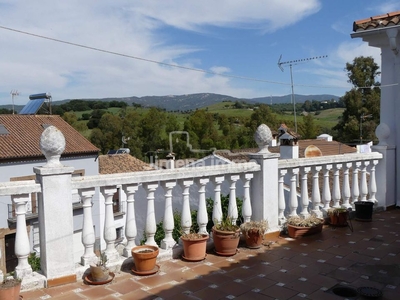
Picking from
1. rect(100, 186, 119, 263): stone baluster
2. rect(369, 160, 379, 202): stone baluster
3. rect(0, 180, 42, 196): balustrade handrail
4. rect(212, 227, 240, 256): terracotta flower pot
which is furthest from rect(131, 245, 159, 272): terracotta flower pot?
rect(369, 160, 379, 202): stone baluster

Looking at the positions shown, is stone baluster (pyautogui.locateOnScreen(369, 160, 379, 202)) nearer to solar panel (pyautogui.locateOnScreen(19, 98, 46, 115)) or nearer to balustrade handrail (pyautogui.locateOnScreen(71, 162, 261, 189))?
balustrade handrail (pyautogui.locateOnScreen(71, 162, 261, 189))

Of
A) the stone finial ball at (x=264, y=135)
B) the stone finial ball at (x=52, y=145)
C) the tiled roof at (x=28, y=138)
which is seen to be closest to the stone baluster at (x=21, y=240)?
the stone finial ball at (x=52, y=145)

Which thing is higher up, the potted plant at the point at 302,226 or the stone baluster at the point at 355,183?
the stone baluster at the point at 355,183

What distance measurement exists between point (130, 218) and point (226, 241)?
1038 millimetres

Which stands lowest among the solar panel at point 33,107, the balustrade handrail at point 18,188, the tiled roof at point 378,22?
the balustrade handrail at point 18,188

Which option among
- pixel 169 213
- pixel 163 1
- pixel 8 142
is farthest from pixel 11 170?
pixel 169 213

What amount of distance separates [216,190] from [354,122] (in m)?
28.9

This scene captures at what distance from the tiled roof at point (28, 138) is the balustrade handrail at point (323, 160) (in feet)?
64.8

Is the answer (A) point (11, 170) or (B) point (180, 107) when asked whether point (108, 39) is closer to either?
(B) point (180, 107)

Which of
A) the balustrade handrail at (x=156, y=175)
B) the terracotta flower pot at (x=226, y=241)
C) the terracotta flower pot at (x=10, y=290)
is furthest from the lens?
the terracotta flower pot at (x=226, y=241)

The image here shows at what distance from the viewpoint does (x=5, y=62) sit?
18.6m

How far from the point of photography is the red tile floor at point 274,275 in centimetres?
282

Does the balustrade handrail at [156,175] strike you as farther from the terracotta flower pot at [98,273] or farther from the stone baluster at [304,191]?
the stone baluster at [304,191]

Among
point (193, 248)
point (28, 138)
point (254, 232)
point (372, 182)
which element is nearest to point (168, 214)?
point (193, 248)
